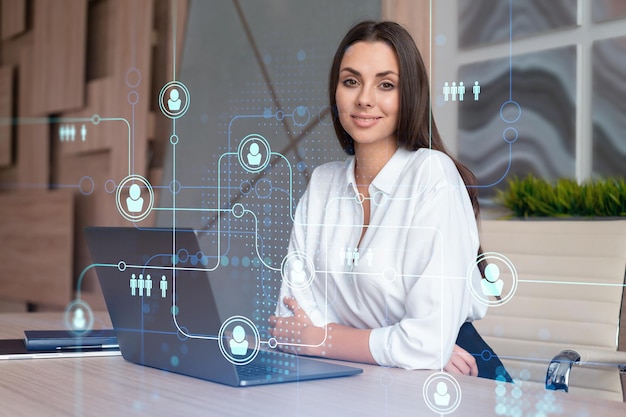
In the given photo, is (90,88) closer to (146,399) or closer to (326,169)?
(326,169)

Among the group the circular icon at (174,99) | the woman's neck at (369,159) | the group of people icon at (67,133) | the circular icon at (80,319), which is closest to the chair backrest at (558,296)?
the woman's neck at (369,159)

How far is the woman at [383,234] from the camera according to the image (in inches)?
32.9

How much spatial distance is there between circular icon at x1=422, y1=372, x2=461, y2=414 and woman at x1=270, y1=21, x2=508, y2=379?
0.05 meters

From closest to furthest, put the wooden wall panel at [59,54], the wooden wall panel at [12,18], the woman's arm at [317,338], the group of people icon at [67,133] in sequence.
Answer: the woman's arm at [317,338] < the wooden wall panel at [59,54] < the group of people icon at [67,133] < the wooden wall panel at [12,18]

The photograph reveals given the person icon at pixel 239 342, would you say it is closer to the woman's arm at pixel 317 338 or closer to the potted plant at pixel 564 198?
the woman's arm at pixel 317 338

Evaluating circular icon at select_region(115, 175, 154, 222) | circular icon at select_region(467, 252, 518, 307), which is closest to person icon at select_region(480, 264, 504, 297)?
circular icon at select_region(467, 252, 518, 307)

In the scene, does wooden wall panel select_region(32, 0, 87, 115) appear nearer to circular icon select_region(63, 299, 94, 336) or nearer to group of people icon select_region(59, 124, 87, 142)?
group of people icon select_region(59, 124, 87, 142)

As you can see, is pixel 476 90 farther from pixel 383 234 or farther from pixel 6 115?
pixel 6 115

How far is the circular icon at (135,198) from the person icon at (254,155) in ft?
0.60

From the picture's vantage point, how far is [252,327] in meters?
0.90

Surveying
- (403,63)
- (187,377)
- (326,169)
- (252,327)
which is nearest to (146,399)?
(187,377)

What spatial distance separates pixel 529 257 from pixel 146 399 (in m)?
0.43

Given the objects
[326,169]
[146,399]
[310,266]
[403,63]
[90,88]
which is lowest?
[146,399]

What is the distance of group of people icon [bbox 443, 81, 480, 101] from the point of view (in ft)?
2.66
